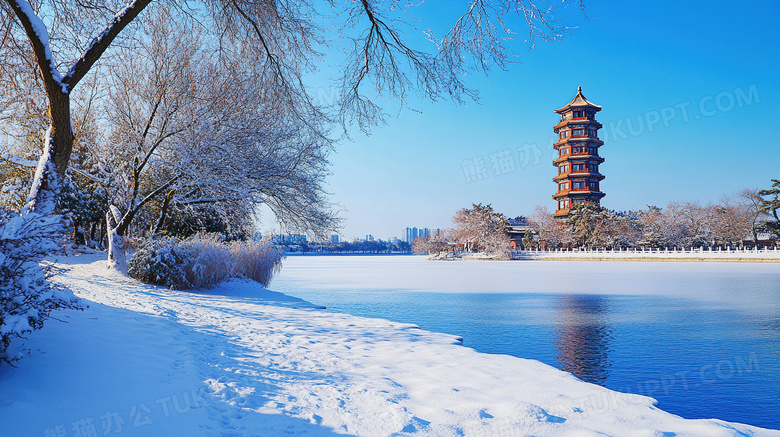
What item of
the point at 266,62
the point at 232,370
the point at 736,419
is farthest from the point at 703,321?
the point at 266,62

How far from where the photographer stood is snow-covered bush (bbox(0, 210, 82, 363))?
337 cm

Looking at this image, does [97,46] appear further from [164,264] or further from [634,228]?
[634,228]

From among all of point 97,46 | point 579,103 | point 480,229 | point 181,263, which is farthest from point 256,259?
point 579,103

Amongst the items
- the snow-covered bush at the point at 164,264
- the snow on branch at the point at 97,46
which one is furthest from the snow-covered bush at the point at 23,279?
the snow-covered bush at the point at 164,264

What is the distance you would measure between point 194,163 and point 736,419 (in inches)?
473

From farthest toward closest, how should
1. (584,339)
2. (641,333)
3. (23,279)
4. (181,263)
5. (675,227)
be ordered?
(675,227)
(181,263)
(641,333)
(584,339)
(23,279)

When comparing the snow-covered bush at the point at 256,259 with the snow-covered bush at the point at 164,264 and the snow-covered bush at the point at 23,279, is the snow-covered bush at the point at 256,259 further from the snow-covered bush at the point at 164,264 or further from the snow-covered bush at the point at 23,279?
the snow-covered bush at the point at 23,279

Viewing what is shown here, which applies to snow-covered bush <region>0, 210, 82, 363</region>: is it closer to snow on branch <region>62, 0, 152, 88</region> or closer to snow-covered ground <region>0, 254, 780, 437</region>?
snow-covered ground <region>0, 254, 780, 437</region>

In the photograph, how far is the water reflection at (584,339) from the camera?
601 cm

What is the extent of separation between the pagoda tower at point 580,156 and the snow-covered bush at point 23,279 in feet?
221

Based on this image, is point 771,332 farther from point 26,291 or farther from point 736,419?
point 26,291

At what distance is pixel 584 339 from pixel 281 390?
5.88m

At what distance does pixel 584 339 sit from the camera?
26.2 feet

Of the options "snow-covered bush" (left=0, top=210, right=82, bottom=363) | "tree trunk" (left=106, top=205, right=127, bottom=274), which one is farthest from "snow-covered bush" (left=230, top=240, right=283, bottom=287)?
"snow-covered bush" (left=0, top=210, right=82, bottom=363)
